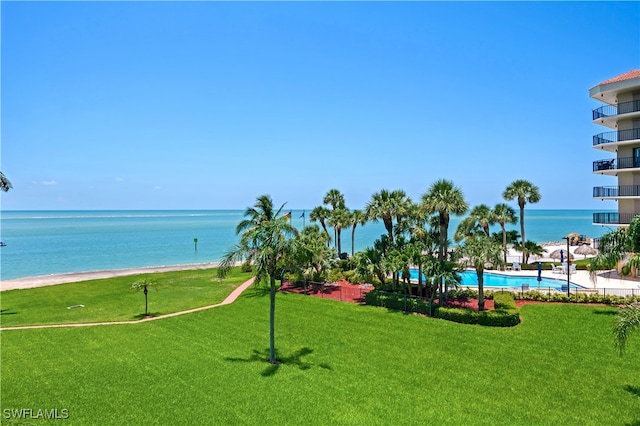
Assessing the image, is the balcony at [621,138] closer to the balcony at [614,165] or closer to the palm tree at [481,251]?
the balcony at [614,165]

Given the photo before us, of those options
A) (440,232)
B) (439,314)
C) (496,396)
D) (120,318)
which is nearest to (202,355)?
(120,318)

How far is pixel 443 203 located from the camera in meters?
24.5

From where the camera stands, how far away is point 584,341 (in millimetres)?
18938

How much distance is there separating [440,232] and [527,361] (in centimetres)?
1000

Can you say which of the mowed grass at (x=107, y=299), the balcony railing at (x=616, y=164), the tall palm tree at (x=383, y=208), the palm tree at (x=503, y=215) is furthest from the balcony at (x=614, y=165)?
the mowed grass at (x=107, y=299)

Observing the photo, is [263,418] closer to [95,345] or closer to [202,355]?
[202,355]

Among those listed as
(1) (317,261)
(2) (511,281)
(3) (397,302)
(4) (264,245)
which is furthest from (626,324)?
(2) (511,281)

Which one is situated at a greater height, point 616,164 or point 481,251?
point 616,164

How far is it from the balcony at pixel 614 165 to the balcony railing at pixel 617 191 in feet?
5.07

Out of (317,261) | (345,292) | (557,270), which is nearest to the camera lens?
(345,292)

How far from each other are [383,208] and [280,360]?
14.6 m

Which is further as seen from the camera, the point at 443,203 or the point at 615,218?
the point at 615,218

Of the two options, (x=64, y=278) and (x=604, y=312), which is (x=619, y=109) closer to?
(x=604, y=312)

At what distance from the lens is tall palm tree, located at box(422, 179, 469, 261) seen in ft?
80.5
